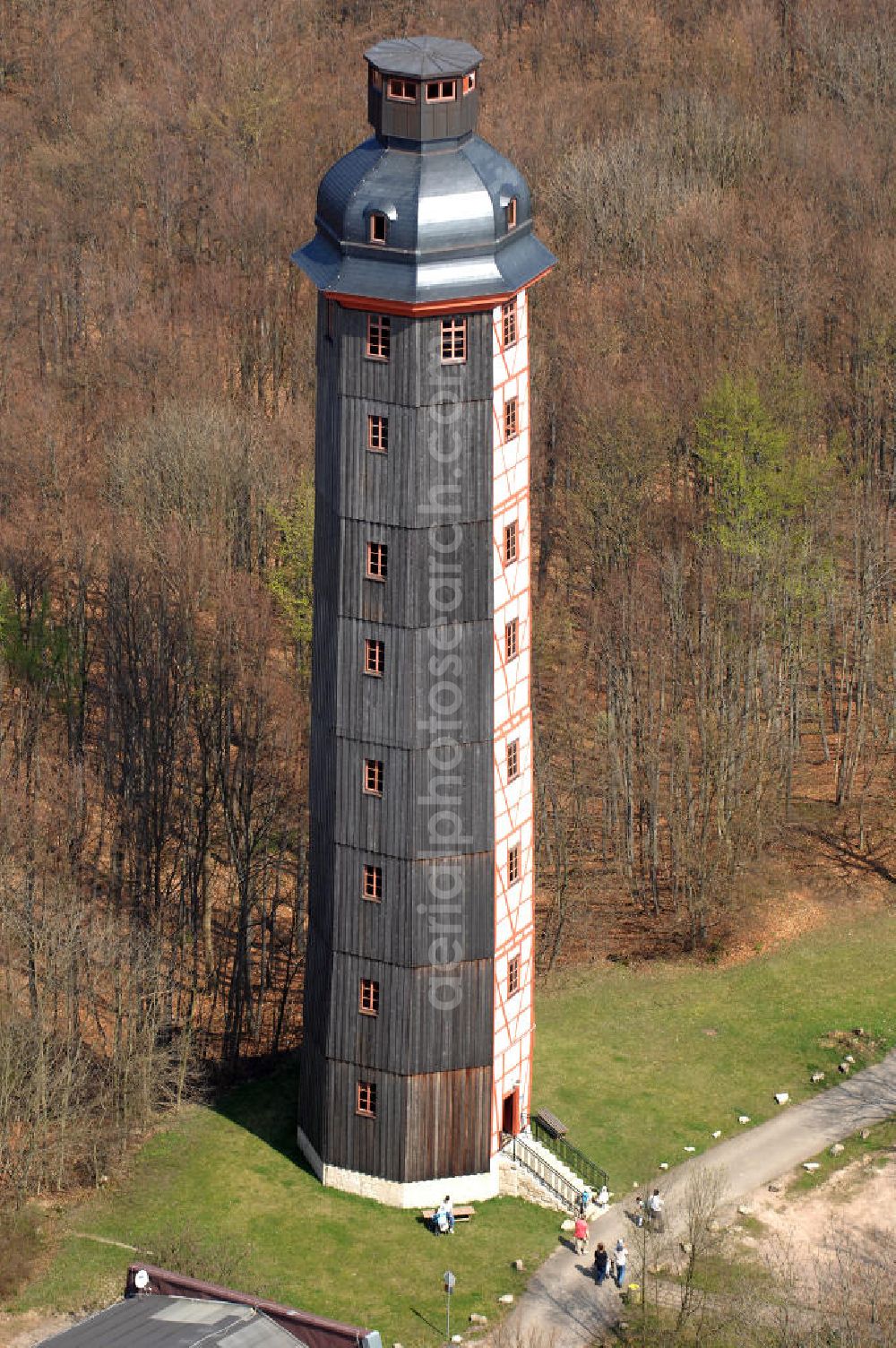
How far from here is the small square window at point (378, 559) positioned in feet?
262

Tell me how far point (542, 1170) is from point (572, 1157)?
2.09 metres

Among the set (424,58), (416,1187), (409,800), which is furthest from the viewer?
(416,1187)

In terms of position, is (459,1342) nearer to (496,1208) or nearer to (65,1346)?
(496,1208)

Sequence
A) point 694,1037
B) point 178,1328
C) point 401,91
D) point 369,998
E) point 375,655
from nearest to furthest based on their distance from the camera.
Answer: point 178,1328
point 401,91
point 375,655
point 369,998
point 694,1037

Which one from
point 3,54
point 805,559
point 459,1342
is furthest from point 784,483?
point 3,54

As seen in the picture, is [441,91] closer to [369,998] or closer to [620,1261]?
[369,998]

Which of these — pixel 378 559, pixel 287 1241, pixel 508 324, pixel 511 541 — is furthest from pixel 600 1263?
pixel 508 324

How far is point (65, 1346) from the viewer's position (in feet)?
234

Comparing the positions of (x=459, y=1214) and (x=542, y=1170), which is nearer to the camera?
(x=459, y=1214)

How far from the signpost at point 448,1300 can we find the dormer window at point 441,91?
1371 inches

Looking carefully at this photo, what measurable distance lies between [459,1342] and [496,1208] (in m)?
6.50

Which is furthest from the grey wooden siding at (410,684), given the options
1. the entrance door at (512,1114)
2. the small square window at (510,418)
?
the entrance door at (512,1114)

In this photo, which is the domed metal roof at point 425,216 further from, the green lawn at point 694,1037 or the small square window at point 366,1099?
the green lawn at point 694,1037

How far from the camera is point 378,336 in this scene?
254 feet
